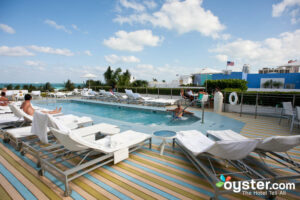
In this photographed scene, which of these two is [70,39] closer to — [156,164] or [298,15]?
[156,164]

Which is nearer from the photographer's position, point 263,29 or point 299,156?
point 299,156

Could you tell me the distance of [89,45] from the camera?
60.7 ft

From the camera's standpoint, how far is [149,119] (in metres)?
6.64

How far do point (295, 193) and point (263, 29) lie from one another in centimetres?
1124

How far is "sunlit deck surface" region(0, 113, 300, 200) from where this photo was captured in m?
1.73

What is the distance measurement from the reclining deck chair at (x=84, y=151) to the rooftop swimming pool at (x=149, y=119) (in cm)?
162

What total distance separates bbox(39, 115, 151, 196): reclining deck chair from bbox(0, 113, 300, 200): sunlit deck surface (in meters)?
0.14

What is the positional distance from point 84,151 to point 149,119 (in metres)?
4.24

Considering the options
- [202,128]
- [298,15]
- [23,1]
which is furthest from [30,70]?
[298,15]

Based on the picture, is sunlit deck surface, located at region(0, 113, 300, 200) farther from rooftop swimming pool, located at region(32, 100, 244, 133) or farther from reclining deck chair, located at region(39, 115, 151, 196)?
rooftop swimming pool, located at region(32, 100, 244, 133)

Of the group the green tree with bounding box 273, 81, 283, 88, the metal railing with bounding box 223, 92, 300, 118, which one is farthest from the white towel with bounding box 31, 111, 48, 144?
the green tree with bounding box 273, 81, 283, 88

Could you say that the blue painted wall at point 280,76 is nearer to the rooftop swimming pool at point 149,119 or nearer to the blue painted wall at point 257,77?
the blue painted wall at point 257,77
